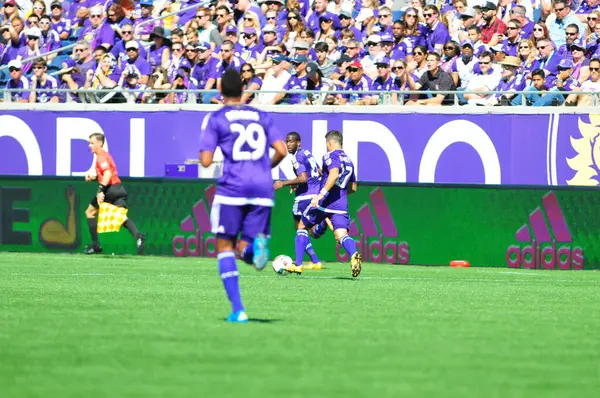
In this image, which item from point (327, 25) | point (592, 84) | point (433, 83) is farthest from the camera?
point (327, 25)

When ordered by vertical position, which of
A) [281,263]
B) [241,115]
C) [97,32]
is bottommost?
[281,263]

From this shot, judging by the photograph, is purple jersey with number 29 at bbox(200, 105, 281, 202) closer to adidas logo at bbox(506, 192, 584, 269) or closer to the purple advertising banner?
adidas logo at bbox(506, 192, 584, 269)

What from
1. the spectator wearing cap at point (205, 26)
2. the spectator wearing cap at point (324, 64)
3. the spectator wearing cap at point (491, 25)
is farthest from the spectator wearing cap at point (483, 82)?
the spectator wearing cap at point (205, 26)

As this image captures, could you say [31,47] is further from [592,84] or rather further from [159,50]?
[592,84]

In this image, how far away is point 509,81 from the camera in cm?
2444

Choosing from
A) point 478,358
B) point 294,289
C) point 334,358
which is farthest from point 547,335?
point 294,289

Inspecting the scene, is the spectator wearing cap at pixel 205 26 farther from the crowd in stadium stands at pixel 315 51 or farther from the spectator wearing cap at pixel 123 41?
→ the spectator wearing cap at pixel 123 41

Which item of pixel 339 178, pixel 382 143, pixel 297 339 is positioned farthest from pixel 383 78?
pixel 297 339

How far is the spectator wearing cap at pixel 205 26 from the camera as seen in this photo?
27400mm

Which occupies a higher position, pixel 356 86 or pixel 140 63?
pixel 140 63

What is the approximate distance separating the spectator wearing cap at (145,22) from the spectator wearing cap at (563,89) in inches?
353

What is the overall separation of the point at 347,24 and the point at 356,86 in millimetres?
1360

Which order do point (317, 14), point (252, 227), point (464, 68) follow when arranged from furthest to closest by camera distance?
point (317, 14), point (464, 68), point (252, 227)

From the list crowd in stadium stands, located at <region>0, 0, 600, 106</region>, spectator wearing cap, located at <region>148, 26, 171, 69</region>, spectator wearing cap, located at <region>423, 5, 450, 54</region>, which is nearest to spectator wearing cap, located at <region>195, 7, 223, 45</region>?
crowd in stadium stands, located at <region>0, 0, 600, 106</region>
